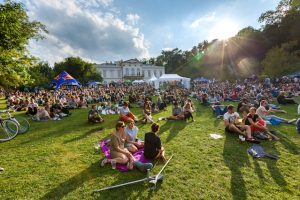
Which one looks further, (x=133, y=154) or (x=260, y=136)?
(x=260, y=136)

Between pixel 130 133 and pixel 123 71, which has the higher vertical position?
pixel 123 71

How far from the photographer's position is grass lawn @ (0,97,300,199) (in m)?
3.97

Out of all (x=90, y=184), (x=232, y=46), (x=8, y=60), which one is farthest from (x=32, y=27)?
(x=232, y=46)

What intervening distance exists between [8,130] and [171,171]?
692cm

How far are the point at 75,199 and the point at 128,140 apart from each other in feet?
9.00

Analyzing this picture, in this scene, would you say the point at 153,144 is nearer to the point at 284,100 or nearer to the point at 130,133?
the point at 130,133

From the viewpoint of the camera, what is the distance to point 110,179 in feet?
14.7

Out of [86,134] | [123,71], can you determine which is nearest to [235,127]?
[86,134]

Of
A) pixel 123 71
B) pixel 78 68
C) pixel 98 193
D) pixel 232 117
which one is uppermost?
pixel 123 71

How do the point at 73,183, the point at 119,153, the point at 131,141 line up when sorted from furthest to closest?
the point at 131,141
the point at 119,153
the point at 73,183

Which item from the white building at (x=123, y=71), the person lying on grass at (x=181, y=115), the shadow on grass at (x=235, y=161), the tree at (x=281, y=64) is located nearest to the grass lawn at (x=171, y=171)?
the shadow on grass at (x=235, y=161)

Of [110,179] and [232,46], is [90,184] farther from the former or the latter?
[232,46]

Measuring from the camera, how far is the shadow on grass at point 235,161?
13.3ft

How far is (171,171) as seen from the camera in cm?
485
